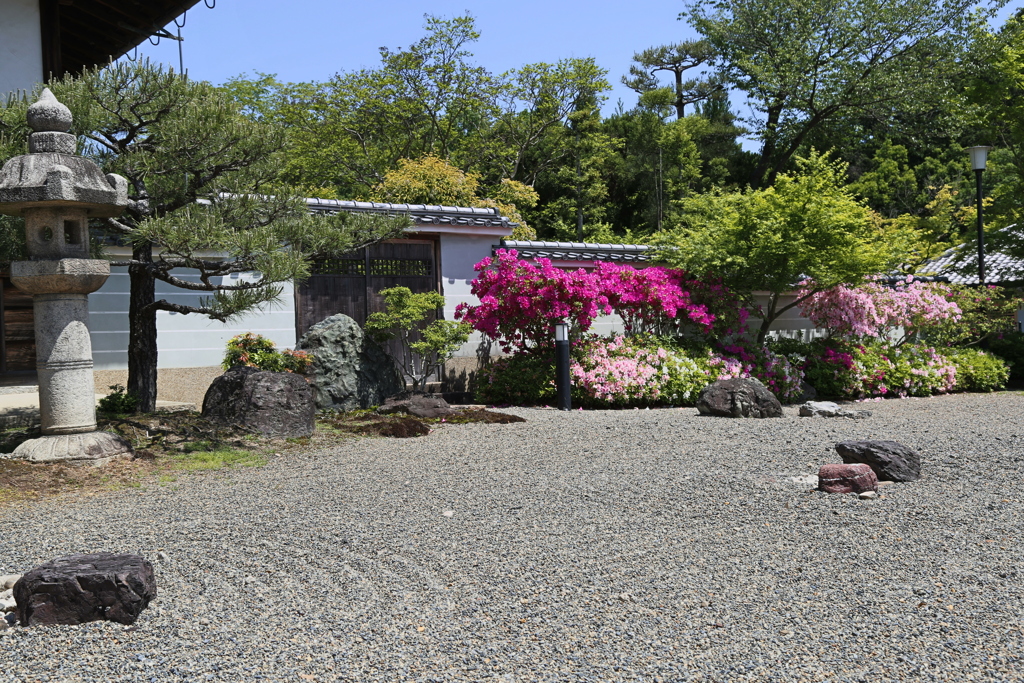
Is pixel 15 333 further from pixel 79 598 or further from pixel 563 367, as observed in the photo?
pixel 79 598

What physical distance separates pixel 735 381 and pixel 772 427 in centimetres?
124

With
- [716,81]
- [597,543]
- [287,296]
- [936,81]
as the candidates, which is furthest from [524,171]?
[597,543]

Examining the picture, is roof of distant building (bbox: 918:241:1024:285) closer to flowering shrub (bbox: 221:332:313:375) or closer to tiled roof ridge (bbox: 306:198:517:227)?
tiled roof ridge (bbox: 306:198:517:227)

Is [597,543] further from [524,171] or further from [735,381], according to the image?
[524,171]

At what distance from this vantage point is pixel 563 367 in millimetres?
10109

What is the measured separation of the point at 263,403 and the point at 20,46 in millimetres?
5823

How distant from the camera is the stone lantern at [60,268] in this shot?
5949 millimetres

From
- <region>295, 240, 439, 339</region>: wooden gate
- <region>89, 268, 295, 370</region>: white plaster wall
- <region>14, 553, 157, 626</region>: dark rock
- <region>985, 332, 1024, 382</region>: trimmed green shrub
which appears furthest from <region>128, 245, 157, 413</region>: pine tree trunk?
<region>985, 332, 1024, 382</region>: trimmed green shrub

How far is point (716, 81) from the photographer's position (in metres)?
28.4

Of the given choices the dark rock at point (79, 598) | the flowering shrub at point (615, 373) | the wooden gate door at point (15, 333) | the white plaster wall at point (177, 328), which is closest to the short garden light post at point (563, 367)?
the flowering shrub at point (615, 373)

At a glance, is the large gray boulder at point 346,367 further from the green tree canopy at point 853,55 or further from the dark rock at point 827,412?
the green tree canopy at point 853,55

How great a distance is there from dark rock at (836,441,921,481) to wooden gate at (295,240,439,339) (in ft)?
22.7

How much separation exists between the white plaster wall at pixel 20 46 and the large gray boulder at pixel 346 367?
441 centimetres

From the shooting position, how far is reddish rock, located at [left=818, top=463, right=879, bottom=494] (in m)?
5.30
